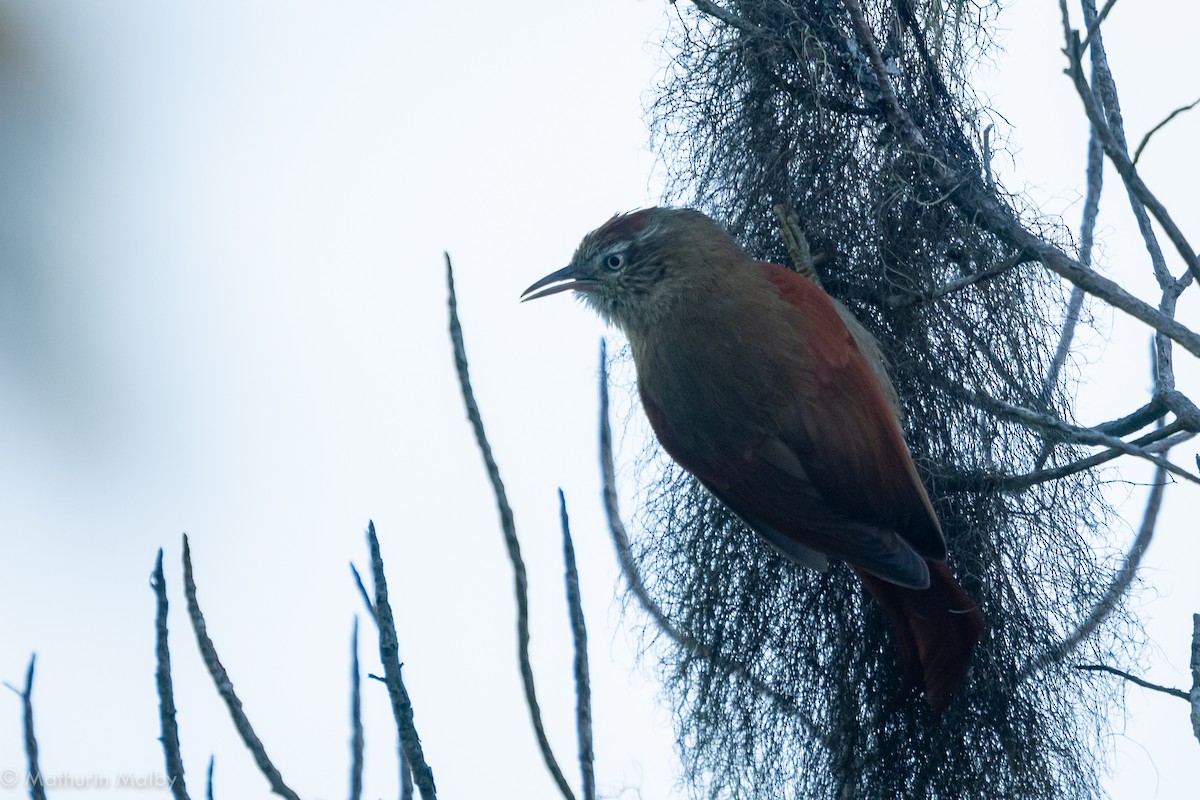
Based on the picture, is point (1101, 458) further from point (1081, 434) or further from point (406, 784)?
point (406, 784)

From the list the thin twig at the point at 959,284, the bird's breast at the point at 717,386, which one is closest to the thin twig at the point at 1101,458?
the thin twig at the point at 959,284

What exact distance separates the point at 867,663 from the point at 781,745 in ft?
0.65

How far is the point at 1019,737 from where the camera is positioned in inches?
→ 79.8

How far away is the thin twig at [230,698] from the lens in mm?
1486

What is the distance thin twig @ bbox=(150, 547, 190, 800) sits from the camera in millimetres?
1438

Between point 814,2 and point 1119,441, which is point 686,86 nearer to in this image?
point 814,2

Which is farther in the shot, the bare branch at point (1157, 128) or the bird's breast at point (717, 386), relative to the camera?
the bird's breast at point (717, 386)

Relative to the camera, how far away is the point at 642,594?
226 centimetres

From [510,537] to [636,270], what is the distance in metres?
1.16

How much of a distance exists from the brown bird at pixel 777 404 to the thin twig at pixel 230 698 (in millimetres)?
868

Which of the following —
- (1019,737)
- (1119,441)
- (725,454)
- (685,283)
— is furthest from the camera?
(685,283)

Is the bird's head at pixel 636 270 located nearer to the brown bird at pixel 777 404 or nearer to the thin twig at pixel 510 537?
the brown bird at pixel 777 404

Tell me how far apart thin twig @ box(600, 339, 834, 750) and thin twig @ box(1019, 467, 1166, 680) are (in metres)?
0.34


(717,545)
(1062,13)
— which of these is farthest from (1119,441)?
(717,545)
